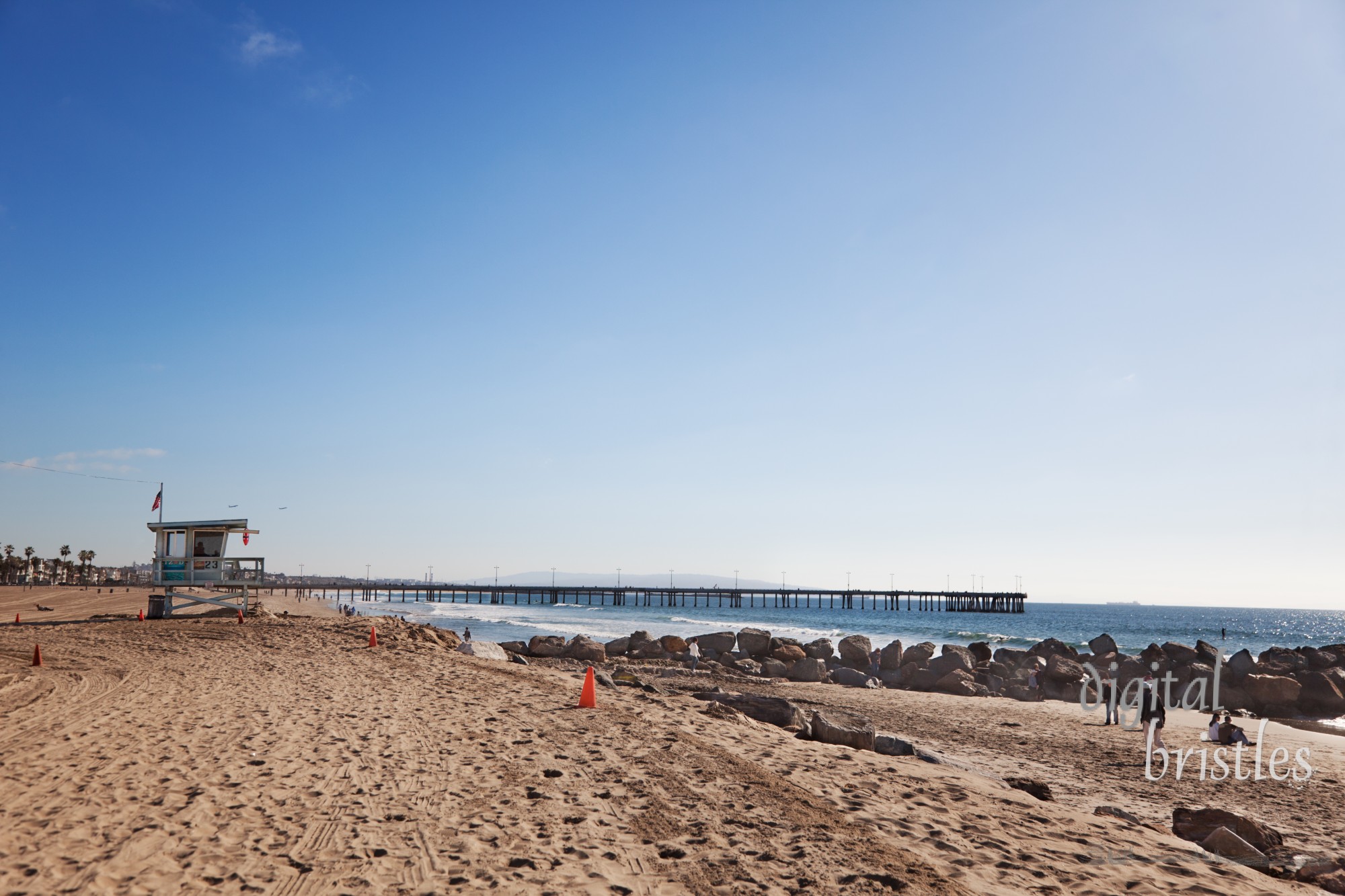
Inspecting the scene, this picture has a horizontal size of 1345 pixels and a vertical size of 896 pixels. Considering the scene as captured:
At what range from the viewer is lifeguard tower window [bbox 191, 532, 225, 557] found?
2828 cm

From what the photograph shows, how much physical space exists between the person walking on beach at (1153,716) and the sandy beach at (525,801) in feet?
2.62

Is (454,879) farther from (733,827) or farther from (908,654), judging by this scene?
(908,654)

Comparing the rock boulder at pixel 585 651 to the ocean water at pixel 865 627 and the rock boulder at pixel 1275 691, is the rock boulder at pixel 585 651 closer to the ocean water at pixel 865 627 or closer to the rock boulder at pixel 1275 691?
the ocean water at pixel 865 627

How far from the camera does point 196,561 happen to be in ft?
92.0

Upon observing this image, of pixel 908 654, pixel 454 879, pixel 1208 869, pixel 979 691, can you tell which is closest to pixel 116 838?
pixel 454 879

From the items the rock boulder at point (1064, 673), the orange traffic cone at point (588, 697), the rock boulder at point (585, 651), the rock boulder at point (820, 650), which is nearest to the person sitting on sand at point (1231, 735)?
the rock boulder at point (1064, 673)

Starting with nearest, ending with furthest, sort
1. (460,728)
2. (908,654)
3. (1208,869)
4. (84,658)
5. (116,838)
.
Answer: (116,838) < (1208,869) < (460,728) < (84,658) < (908,654)

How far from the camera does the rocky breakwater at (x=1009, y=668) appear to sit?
24.6 meters

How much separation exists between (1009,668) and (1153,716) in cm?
1573

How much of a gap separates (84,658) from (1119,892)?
20536 mm

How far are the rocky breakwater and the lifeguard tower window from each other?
1186cm

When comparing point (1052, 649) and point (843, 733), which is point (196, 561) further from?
point (1052, 649)

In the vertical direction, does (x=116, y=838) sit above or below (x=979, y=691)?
above

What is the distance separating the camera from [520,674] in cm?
1756
